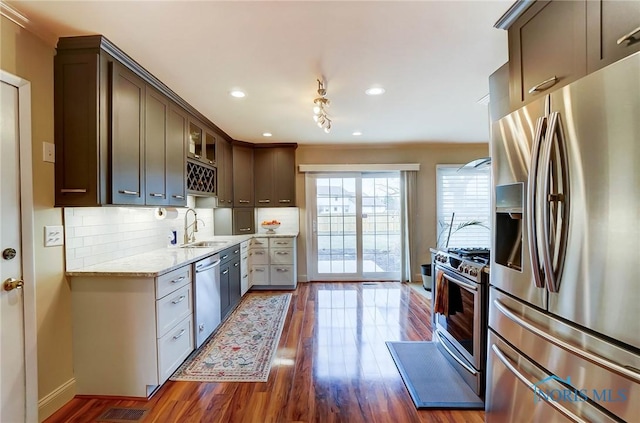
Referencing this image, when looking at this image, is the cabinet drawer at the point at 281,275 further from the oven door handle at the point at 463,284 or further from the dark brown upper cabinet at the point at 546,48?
the dark brown upper cabinet at the point at 546,48

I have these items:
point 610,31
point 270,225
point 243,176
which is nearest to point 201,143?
point 243,176

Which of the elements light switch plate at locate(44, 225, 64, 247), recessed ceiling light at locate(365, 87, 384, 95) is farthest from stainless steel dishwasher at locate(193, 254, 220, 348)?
recessed ceiling light at locate(365, 87, 384, 95)

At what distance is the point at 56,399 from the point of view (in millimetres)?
1887

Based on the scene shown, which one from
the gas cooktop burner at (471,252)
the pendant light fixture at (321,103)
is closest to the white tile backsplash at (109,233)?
the pendant light fixture at (321,103)

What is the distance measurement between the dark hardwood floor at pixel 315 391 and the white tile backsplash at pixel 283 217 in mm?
2080

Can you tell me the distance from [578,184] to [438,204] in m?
4.17

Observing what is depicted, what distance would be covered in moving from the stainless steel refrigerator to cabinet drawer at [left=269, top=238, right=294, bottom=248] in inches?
135

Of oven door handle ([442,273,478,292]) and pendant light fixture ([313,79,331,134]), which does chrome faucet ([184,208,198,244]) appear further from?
oven door handle ([442,273,478,292])

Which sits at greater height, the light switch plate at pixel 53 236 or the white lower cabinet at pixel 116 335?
the light switch plate at pixel 53 236

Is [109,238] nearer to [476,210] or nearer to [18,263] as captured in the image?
[18,263]

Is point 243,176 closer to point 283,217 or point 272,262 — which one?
point 283,217

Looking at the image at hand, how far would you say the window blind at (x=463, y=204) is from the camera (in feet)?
16.6

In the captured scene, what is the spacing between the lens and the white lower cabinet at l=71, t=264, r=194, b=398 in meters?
2.00

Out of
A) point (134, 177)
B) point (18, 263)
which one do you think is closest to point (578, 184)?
point (134, 177)
